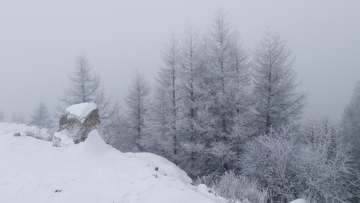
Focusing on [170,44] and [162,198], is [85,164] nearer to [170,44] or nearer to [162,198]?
[162,198]

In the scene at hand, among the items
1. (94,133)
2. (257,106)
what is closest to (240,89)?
(257,106)

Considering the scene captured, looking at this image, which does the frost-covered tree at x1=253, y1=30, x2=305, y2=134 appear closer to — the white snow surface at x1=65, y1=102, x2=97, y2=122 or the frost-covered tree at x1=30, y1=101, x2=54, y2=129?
the white snow surface at x1=65, y1=102, x2=97, y2=122

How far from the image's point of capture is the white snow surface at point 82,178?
336 centimetres

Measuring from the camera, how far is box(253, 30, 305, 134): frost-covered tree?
10.6 meters

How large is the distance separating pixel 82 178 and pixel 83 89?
12535mm

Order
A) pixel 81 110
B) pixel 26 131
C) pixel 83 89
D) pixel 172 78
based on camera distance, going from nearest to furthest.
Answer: pixel 81 110 → pixel 26 131 → pixel 172 78 → pixel 83 89

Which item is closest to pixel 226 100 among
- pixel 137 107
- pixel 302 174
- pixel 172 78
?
pixel 172 78

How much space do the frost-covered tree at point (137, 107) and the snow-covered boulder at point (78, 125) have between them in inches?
324

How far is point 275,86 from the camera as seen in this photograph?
1062 centimetres

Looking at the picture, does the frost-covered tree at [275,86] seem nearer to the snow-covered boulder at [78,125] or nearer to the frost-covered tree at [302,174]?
the frost-covered tree at [302,174]

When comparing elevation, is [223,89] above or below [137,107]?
above

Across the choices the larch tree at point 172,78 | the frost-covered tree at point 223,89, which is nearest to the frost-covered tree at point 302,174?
the frost-covered tree at point 223,89

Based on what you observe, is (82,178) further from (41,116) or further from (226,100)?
(41,116)

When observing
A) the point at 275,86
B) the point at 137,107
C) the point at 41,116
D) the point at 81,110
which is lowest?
the point at 41,116
